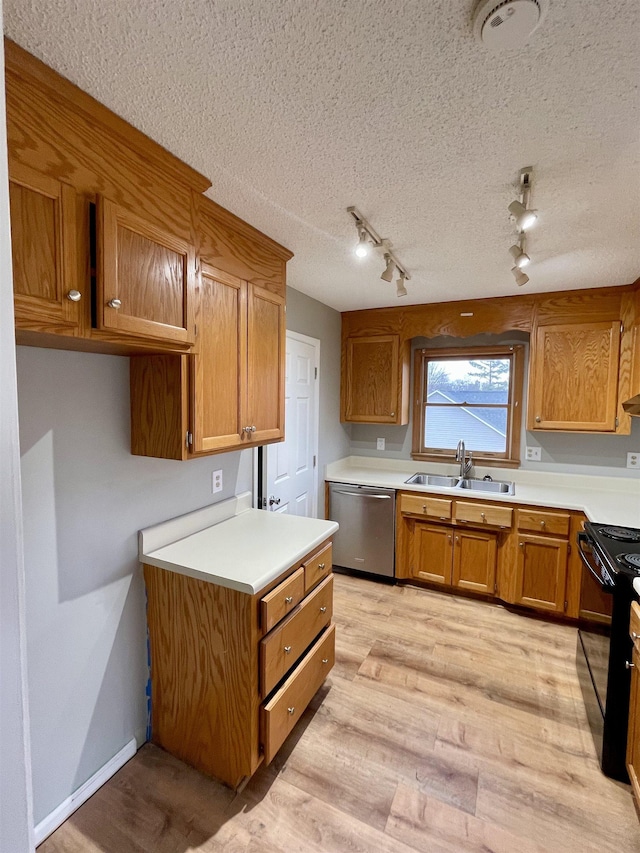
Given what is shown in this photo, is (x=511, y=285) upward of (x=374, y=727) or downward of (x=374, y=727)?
upward

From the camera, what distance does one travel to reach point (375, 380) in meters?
3.65

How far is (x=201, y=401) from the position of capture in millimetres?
1647

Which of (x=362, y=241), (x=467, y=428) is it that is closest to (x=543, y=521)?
(x=467, y=428)

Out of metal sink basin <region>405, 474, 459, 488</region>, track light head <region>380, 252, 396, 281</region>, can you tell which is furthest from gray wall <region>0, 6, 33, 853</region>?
metal sink basin <region>405, 474, 459, 488</region>

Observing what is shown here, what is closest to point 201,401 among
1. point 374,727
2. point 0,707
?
point 0,707

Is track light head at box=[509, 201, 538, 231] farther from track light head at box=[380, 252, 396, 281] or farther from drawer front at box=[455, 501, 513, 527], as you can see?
drawer front at box=[455, 501, 513, 527]

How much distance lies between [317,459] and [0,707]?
2.99 meters

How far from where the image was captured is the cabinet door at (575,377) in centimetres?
285

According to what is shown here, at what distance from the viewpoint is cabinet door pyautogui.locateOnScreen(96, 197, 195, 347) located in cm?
119

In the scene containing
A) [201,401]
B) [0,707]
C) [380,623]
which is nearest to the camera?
[0,707]

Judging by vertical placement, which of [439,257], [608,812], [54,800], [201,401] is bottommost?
[608,812]

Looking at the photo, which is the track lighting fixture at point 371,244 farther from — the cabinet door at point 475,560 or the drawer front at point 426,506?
the cabinet door at point 475,560

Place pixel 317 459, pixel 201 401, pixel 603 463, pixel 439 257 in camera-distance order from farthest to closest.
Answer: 1. pixel 317 459
2. pixel 603 463
3. pixel 439 257
4. pixel 201 401

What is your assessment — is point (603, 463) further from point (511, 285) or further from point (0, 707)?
point (0, 707)
